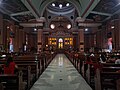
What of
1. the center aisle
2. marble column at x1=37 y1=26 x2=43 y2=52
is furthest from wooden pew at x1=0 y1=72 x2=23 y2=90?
marble column at x1=37 y1=26 x2=43 y2=52

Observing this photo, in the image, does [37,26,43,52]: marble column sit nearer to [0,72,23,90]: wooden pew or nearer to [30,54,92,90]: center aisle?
[30,54,92,90]: center aisle

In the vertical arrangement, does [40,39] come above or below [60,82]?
above

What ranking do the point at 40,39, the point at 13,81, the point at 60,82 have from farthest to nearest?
the point at 40,39
the point at 60,82
the point at 13,81

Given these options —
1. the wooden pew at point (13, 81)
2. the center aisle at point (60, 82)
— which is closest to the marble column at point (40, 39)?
the center aisle at point (60, 82)

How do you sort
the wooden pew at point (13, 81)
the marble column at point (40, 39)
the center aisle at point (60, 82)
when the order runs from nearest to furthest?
the wooden pew at point (13, 81) < the center aisle at point (60, 82) < the marble column at point (40, 39)

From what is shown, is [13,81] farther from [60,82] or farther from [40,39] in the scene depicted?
[40,39]

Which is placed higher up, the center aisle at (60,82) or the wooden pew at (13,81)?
the wooden pew at (13,81)

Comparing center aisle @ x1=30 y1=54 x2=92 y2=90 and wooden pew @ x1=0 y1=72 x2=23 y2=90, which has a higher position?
wooden pew @ x1=0 y1=72 x2=23 y2=90

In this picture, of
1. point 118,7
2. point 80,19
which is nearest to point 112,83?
point 118,7

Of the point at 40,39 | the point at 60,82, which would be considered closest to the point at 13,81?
the point at 60,82

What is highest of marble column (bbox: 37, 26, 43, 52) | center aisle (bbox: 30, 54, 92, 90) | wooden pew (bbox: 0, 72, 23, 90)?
marble column (bbox: 37, 26, 43, 52)

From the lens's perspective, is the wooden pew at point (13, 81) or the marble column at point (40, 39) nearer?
the wooden pew at point (13, 81)

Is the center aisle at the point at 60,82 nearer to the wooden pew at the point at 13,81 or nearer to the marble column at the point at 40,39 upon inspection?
the wooden pew at the point at 13,81

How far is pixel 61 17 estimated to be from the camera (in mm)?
38688
